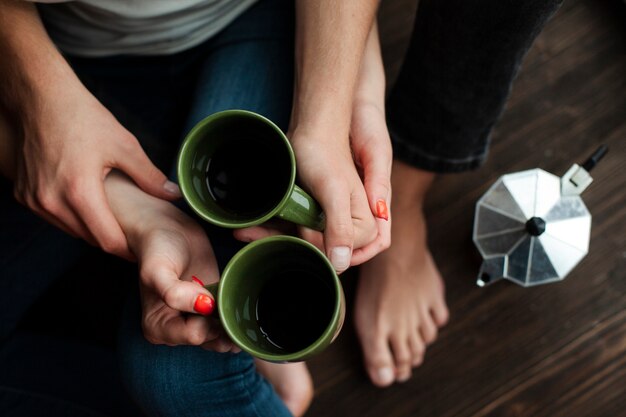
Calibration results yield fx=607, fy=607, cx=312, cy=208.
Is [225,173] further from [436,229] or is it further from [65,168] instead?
[436,229]

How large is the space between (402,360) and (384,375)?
0.05 metres

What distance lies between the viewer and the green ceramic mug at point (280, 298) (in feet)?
2.19

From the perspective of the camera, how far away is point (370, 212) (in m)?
0.80

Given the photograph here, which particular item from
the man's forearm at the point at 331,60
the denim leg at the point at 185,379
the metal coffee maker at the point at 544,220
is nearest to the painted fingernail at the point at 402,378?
the metal coffee maker at the point at 544,220

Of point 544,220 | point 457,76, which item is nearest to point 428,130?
point 457,76

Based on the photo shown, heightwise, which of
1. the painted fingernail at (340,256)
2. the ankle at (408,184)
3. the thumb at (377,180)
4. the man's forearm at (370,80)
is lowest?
the ankle at (408,184)

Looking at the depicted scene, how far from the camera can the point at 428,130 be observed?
1.06m

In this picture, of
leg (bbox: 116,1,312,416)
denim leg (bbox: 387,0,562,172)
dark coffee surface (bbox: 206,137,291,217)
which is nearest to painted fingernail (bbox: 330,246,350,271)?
dark coffee surface (bbox: 206,137,291,217)

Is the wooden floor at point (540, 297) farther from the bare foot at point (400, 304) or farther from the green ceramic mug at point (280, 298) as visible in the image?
the green ceramic mug at point (280, 298)

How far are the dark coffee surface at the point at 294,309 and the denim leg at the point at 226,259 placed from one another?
13cm

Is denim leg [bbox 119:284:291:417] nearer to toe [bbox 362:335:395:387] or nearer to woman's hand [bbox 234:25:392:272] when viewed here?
woman's hand [bbox 234:25:392:272]

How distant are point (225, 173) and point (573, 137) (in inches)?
34.8

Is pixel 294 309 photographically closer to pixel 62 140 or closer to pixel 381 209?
pixel 381 209

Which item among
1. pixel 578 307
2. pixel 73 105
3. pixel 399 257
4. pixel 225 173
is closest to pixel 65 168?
pixel 73 105
